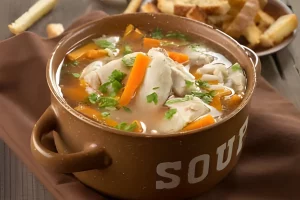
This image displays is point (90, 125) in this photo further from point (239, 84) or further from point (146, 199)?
point (239, 84)

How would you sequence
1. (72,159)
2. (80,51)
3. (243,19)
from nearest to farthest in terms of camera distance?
(72,159) → (80,51) → (243,19)

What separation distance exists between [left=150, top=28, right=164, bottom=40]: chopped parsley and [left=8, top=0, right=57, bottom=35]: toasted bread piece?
1.63 ft

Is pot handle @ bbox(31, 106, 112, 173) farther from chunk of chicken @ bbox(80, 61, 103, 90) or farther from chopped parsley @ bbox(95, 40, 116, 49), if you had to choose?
chopped parsley @ bbox(95, 40, 116, 49)

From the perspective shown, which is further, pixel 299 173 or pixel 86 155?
pixel 299 173

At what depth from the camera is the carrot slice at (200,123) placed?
2.66ft

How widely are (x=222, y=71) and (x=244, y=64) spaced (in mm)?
50

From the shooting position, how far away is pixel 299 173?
96 centimetres

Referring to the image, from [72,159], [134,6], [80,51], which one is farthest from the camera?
[134,6]

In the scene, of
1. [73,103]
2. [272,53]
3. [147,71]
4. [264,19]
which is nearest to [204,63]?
[147,71]

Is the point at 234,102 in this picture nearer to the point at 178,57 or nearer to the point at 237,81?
the point at 237,81

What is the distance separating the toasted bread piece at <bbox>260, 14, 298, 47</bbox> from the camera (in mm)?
1372

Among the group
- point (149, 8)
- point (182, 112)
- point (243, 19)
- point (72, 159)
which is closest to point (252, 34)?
point (243, 19)

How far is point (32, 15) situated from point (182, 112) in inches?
30.9

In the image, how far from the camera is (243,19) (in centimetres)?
136
